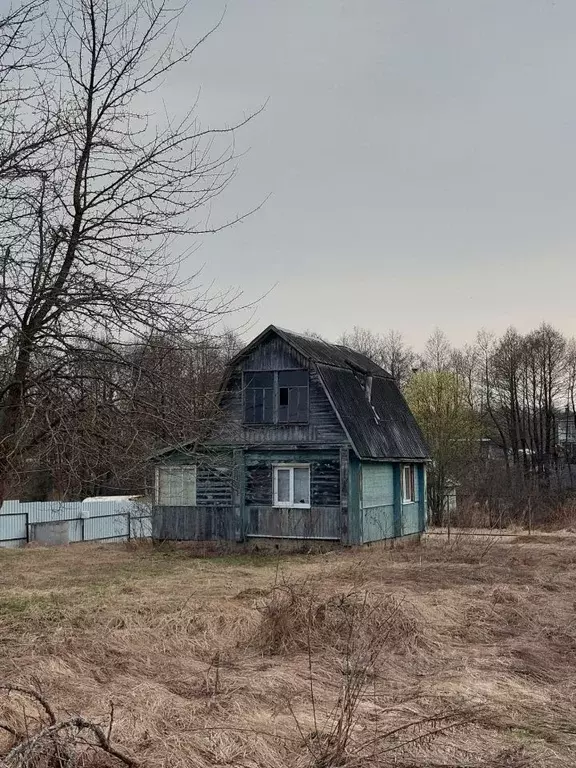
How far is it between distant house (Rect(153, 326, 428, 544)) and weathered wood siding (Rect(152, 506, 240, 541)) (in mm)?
30

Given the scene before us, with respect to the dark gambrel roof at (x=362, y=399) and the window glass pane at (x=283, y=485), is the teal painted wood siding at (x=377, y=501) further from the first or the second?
the window glass pane at (x=283, y=485)

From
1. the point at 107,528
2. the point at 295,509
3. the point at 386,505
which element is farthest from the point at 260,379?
the point at 107,528

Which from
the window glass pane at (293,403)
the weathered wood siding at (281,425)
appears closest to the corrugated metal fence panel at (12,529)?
the weathered wood siding at (281,425)

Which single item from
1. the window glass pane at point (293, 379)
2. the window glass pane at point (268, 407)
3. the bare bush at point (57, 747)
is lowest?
the bare bush at point (57, 747)

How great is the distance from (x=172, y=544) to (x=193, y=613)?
13.9m

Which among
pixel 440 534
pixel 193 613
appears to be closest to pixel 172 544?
pixel 440 534

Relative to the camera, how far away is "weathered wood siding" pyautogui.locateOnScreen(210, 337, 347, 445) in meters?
23.0

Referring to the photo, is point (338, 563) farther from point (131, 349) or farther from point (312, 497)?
point (131, 349)

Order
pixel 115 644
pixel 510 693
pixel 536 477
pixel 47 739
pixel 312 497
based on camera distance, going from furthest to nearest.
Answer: pixel 536 477
pixel 312 497
pixel 115 644
pixel 510 693
pixel 47 739

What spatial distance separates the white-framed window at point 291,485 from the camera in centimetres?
2336

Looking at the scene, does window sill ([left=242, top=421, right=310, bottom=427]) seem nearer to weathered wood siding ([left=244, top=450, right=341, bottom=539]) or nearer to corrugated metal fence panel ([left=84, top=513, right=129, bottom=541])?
weathered wood siding ([left=244, top=450, right=341, bottom=539])

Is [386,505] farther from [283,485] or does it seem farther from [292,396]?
[292,396]

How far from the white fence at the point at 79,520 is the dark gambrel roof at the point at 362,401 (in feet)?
23.4

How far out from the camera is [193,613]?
35.2ft
